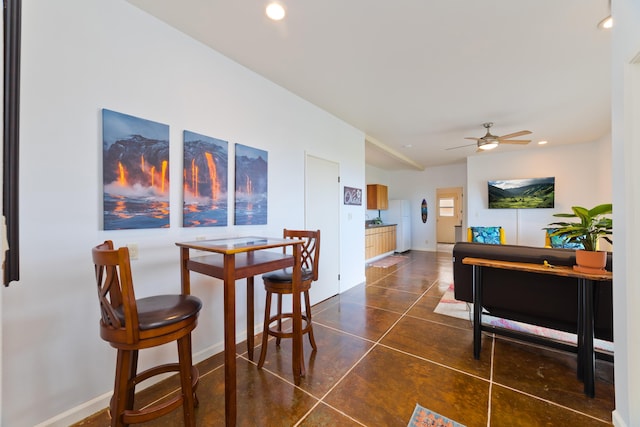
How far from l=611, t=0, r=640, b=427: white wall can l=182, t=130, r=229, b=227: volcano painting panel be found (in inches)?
105

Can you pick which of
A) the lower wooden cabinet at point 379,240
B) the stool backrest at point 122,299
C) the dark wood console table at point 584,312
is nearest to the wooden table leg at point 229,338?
the stool backrest at point 122,299

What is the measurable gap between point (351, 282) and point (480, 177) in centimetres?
444

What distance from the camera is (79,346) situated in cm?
164

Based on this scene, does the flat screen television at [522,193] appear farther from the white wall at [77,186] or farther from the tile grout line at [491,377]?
the white wall at [77,186]

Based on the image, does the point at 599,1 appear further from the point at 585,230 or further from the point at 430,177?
the point at 430,177

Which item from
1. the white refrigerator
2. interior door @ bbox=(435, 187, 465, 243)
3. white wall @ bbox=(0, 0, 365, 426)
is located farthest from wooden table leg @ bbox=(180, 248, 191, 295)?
interior door @ bbox=(435, 187, 465, 243)

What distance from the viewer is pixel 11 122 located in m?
0.93

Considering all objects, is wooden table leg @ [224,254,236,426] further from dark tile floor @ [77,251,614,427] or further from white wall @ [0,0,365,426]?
white wall @ [0,0,365,426]

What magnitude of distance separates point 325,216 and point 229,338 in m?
2.39

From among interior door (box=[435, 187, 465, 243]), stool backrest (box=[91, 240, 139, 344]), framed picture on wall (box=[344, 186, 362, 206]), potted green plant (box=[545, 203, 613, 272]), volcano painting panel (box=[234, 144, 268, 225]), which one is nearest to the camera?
stool backrest (box=[91, 240, 139, 344])

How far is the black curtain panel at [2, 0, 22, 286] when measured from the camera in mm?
875

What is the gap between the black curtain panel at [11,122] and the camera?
0.87 metres

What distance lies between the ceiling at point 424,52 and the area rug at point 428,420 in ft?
8.83

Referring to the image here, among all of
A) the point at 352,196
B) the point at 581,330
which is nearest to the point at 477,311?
the point at 581,330
